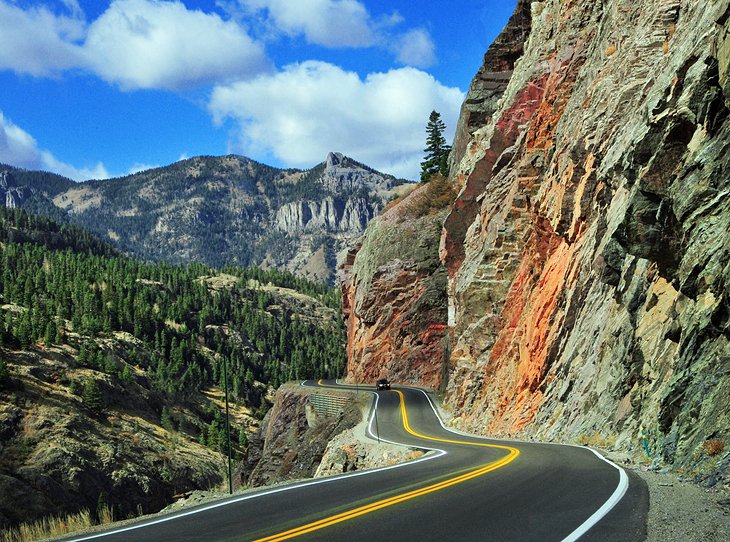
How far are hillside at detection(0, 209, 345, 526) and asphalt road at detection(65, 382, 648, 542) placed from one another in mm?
9492

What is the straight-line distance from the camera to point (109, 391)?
96.1m

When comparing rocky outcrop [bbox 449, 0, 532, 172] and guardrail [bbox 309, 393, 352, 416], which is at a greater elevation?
rocky outcrop [bbox 449, 0, 532, 172]

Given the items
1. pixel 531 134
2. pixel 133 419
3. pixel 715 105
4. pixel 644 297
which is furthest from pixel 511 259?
pixel 133 419

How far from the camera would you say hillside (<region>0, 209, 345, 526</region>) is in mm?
68938

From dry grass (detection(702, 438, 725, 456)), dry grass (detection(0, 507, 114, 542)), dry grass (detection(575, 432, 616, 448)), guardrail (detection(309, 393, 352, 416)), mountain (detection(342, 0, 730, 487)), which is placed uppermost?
mountain (detection(342, 0, 730, 487))

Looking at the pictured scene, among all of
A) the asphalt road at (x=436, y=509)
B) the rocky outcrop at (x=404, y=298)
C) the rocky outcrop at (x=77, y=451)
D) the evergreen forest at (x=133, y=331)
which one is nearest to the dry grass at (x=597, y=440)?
the asphalt road at (x=436, y=509)

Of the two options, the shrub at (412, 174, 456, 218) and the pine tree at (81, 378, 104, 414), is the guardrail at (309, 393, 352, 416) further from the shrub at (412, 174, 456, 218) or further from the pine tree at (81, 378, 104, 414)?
the pine tree at (81, 378, 104, 414)

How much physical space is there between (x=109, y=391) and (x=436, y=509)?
97.6 metres

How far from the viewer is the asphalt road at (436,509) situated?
8.09 meters

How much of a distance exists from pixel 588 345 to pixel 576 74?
1872cm

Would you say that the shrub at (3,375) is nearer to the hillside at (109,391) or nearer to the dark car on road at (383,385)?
the hillside at (109,391)

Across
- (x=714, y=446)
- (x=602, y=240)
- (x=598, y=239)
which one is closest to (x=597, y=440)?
(x=714, y=446)

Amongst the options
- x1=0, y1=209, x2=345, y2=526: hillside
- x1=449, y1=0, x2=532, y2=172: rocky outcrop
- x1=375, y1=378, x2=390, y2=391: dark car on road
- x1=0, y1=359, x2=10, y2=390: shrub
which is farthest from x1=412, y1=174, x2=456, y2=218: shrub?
x1=0, y1=359, x2=10, y2=390: shrub

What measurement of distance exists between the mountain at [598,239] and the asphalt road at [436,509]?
254cm
